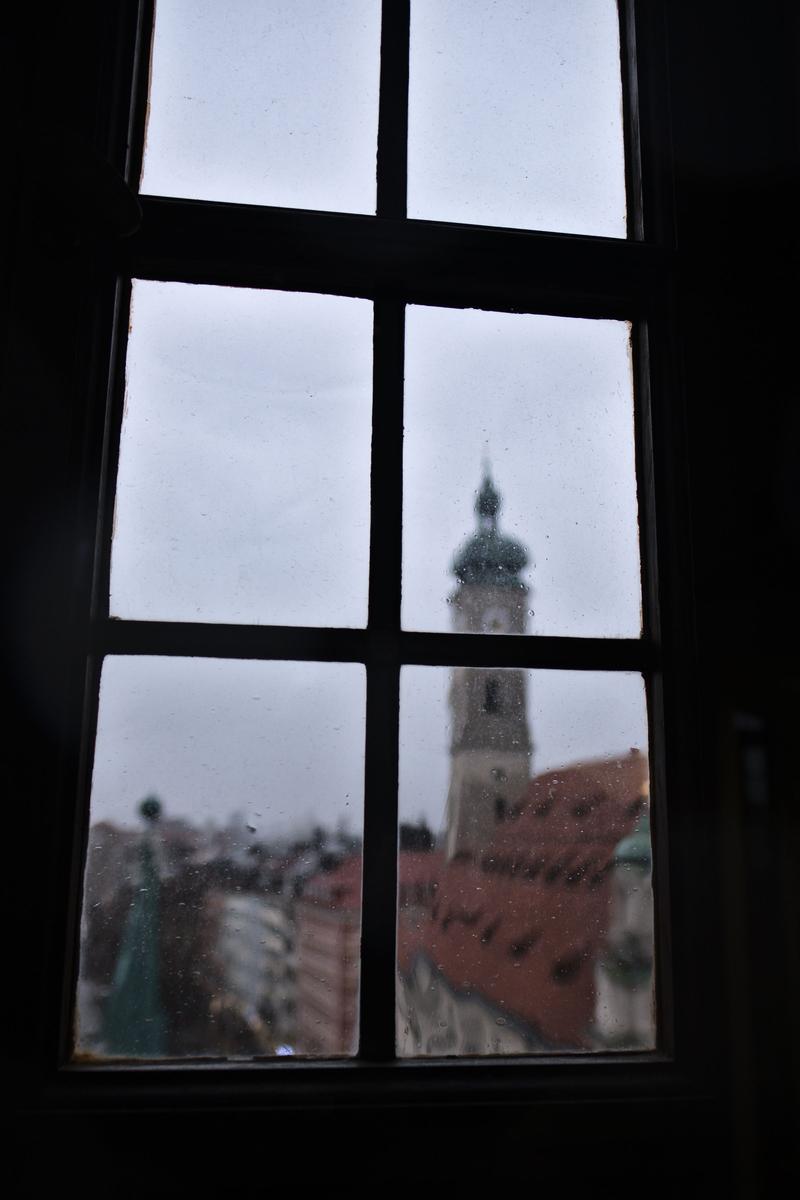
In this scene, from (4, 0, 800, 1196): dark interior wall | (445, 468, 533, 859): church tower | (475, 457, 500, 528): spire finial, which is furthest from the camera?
(475, 457, 500, 528): spire finial

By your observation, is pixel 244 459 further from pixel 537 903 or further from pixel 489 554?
pixel 537 903

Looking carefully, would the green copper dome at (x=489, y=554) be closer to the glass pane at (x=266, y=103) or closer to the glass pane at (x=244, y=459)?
the glass pane at (x=244, y=459)

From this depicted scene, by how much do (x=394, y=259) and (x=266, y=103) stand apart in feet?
1.41

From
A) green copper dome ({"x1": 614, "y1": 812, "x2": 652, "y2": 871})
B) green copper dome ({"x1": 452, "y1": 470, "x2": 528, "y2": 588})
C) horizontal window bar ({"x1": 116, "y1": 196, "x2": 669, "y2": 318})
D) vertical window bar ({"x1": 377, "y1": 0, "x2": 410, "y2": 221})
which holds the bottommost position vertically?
green copper dome ({"x1": 614, "y1": 812, "x2": 652, "y2": 871})

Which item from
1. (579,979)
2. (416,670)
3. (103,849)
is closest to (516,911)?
(579,979)

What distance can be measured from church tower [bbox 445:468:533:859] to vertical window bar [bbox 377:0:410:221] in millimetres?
609

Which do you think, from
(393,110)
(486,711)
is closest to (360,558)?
(486,711)

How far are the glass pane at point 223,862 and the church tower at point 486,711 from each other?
0.52 feet

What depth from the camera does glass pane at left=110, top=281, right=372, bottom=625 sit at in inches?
58.6

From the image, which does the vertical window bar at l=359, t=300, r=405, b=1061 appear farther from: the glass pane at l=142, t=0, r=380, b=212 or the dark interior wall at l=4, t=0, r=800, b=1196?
the glass pane at l=142, t=0, r=380, b=212

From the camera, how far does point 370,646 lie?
1469mm

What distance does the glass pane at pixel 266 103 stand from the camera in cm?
166

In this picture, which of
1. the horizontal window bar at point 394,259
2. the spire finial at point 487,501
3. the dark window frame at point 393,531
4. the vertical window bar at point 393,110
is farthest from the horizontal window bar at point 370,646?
the vertical window bar at point 393,110

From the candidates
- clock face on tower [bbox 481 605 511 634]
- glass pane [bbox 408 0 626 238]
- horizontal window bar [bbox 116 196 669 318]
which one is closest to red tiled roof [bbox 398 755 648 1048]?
clock face on tower [bbox 481 605 511 634]
